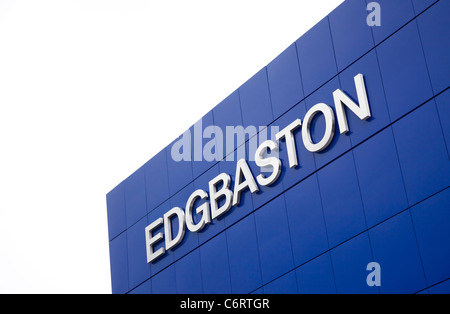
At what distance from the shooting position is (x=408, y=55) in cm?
2330

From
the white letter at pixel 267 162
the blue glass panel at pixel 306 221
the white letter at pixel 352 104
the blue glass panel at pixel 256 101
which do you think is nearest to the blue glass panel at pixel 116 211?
the blue glass panel at pixel 256 101

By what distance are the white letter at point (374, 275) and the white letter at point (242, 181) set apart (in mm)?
6101

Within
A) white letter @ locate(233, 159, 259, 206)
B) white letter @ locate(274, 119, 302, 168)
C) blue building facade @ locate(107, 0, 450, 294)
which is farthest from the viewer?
white letter @ locate(233, 159, 259, 206)

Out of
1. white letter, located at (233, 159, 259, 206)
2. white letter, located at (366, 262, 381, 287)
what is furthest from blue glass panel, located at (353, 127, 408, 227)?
white letter, located at (233, 159, 259, 206)

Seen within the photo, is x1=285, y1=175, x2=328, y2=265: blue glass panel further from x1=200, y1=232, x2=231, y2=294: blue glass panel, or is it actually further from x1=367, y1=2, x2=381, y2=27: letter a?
x1=367, y1=2, x2=381, y2=27: letter a

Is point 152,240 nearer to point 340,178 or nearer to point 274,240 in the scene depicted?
point 274,240

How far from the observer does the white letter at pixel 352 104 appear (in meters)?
24.2

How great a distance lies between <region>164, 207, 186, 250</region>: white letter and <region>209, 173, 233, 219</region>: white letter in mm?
1809

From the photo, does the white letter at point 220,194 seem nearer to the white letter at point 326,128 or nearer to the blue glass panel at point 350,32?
the white letter at point 326,128

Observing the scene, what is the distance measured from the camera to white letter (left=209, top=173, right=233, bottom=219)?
2889 centimetres

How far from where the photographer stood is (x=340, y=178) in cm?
2461

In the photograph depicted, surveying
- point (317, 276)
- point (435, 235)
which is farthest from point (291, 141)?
point (435, 235)

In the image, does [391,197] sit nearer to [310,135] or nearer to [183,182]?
[310,135]
